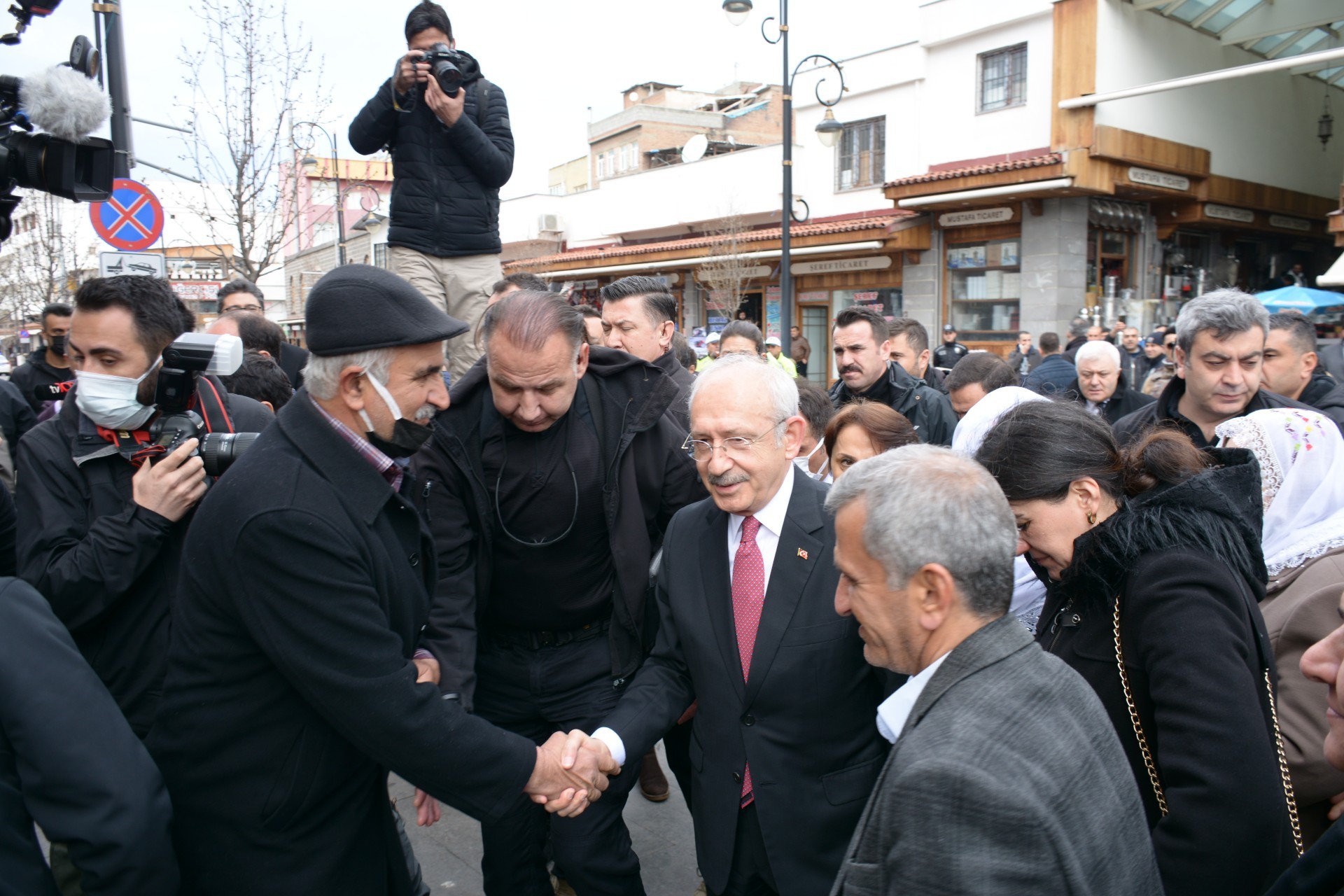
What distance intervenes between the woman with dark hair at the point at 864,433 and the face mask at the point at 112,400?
2.54 meters

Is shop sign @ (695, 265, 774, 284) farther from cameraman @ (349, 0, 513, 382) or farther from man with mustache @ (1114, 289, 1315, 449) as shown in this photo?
man with mustache @ (1114, 289, 1315, 449)

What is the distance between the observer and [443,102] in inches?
173

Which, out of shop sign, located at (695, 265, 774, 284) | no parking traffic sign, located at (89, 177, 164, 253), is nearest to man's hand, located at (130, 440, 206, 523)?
no parking traffic sign, located at (89, 177, 164, 253)

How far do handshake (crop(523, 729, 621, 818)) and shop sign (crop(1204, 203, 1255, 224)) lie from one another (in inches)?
767

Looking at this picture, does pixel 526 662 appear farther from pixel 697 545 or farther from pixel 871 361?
pixel 871 361

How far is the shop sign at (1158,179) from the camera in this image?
53.1ft

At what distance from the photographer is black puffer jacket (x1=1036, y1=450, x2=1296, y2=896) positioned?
1776 millimetres

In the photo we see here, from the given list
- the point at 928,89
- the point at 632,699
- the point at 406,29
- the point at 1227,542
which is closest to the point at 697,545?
the point at 632,699

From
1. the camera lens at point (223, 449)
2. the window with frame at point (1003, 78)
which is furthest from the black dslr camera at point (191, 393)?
the window with frame at point (1003, 78)

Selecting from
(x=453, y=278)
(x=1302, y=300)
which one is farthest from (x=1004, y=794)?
(x=1302, y=300)

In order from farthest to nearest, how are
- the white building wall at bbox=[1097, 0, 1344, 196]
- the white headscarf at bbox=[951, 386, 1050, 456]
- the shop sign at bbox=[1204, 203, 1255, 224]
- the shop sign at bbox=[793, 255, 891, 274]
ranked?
the shop sign at bbox=[793, 255, 891, 274] → the shop sign at bbox=[1204, 203, 1255, 224] → the white building wall at bbox=[1097, 0, 1344, 196] → the white headscarf at bbox=[951, 386, 1050, 456]

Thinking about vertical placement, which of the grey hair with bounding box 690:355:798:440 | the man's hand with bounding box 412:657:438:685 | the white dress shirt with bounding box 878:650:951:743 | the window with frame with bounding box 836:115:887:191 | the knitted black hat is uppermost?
the window with frame with bounding box 836:115:887:191

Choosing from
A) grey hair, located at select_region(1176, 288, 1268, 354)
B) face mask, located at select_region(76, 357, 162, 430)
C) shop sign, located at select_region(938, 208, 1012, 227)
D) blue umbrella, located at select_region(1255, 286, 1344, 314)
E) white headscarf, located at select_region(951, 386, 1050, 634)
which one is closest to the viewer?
face mask, located at select_region(76, 357, 162, 430)

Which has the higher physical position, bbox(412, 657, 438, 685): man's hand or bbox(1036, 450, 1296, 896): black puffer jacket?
bbox(1036, 450, 1296, 896): black puffer jacket
